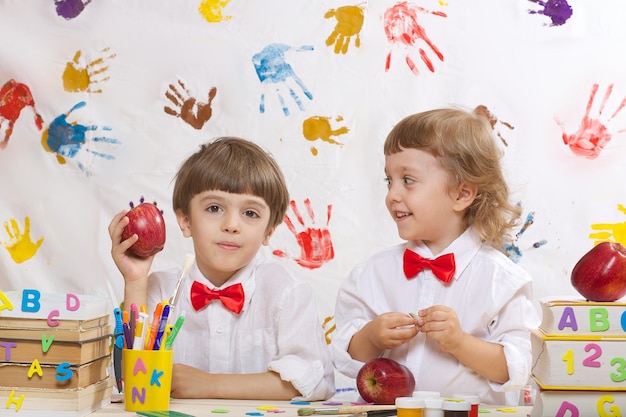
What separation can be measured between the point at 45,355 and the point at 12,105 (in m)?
1.44

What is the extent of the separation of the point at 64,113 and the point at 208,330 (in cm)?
Answer: 103

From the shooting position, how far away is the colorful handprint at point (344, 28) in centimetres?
240

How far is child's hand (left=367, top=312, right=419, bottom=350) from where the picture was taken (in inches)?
60.4

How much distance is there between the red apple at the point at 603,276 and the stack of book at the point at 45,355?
732 mm

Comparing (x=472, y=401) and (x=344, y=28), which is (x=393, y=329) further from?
(x=344, y=28)

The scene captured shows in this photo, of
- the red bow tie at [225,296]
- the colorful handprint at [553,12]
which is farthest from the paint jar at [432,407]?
the colorful handprint at [553,12]

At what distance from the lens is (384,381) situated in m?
1.49

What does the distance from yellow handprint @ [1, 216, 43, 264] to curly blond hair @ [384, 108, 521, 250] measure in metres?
1.24

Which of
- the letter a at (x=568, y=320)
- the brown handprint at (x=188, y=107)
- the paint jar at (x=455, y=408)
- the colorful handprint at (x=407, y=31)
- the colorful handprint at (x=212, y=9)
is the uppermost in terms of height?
the colorful handprint at (x=212, y=9)

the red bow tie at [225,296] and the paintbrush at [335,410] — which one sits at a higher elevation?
the red bow tie at [225,296]

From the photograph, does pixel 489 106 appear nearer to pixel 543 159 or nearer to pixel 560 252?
pixel 543 159

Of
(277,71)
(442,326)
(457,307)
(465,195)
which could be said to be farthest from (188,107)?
(442,326)

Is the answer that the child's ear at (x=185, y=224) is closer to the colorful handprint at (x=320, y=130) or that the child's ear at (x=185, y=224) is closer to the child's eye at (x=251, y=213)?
the child's eye at (x=251, y=213)

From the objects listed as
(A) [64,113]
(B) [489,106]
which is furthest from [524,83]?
(A) [64,113]
